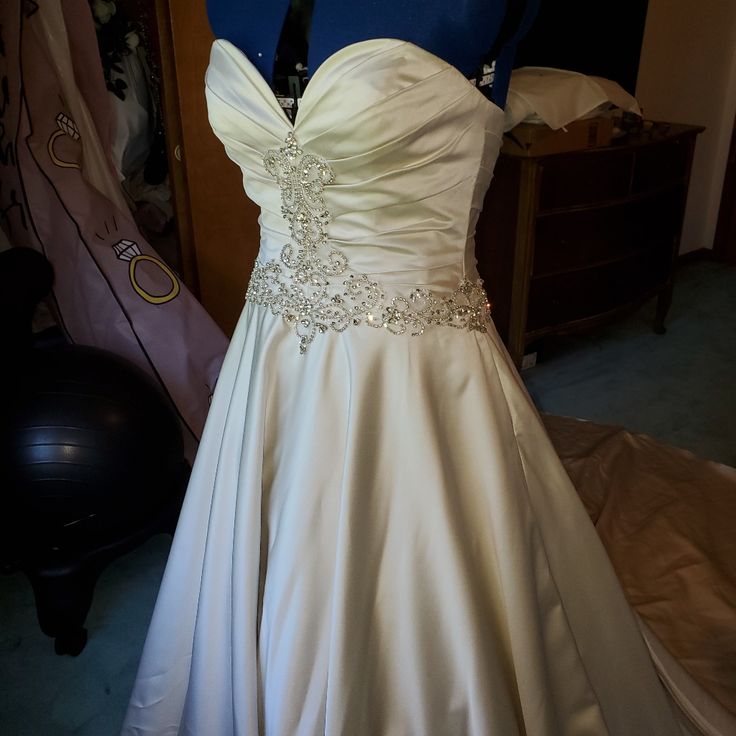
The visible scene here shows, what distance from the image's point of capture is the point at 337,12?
0.78 m

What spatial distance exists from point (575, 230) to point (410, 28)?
1.56 metres

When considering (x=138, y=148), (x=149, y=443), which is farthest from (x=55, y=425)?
(x=138, y=148)

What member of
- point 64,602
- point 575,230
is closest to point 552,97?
point 575,230

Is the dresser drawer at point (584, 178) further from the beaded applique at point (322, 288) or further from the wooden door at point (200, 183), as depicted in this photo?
the beaded applique at point (322, 288)

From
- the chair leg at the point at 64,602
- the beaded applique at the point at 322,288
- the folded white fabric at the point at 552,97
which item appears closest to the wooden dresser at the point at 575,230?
the folded white fabric at the point at 552,97

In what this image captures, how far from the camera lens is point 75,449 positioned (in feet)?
3.96

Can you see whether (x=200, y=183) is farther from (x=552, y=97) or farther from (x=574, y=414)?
(x=574, y=414)

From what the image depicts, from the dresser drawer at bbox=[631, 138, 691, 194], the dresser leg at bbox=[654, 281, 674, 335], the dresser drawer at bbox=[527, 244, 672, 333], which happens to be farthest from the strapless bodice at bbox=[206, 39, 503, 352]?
the dresser leg at bbox=[654, 281, 674, 335]

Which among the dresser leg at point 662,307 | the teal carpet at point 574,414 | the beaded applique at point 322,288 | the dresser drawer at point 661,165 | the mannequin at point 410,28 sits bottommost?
the teal carpet at point 574,414

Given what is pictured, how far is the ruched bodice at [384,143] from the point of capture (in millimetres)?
725

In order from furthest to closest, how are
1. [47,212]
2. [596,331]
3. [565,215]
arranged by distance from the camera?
[596,331] < [565,215] < [47,212]

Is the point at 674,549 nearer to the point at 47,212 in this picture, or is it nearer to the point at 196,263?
the point at 196,263

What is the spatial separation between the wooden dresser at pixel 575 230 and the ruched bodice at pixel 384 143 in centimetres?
131

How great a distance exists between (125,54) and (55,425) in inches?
39.9
